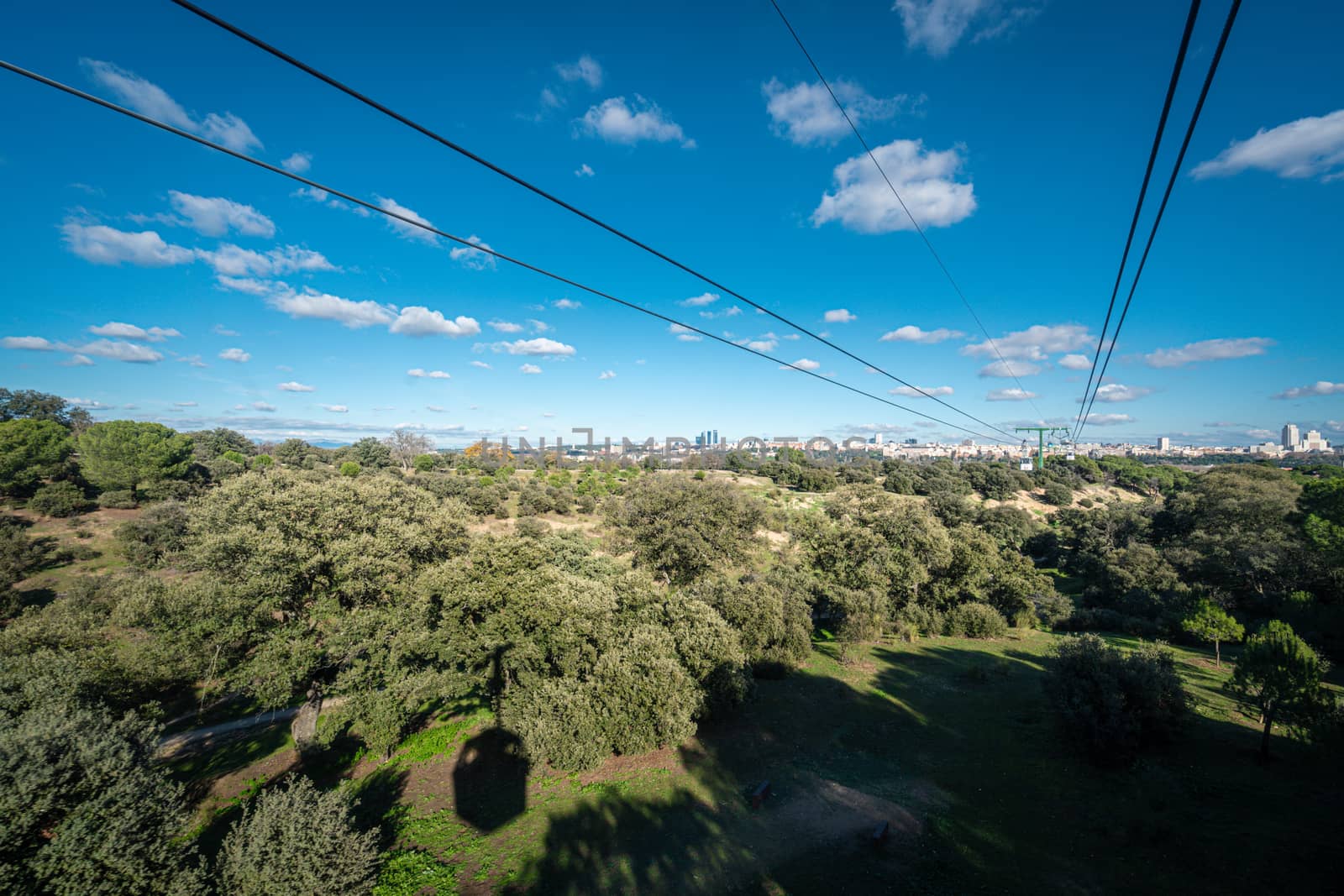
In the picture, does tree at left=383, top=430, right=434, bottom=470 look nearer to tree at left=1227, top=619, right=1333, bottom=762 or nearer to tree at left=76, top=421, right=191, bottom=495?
tree at left=76, top=421, right=191, bottom=495

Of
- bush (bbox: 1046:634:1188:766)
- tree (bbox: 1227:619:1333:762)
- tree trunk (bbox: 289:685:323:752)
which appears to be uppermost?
tree (bbox: 1227:619:1333:762)

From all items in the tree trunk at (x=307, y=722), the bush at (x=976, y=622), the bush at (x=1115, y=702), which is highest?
the bush at (x=1115, y=702)

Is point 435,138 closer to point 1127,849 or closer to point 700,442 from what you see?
point 1127,849

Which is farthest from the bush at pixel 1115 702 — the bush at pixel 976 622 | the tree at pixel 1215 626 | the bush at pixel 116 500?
the bush at pixel 116 500

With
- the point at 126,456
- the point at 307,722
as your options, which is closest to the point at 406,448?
the point at 126,456

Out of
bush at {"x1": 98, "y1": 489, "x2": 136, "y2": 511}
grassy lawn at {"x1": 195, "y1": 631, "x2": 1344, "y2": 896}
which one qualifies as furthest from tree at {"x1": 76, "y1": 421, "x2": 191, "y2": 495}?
grassy lawn at {"x1": 195, "y1": 631, "x2": 1344, "y2": 896}

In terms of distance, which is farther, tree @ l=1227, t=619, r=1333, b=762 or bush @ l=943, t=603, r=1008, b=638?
bush @ l=943, t=603, r=1008, b=638

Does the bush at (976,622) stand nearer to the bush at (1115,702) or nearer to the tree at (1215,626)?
the tree at (1215,626)
